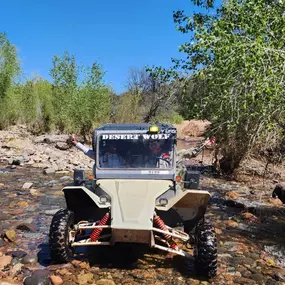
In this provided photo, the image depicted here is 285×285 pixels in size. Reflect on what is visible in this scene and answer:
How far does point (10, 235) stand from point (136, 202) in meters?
2.66

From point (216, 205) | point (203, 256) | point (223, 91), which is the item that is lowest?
point (216, 205)

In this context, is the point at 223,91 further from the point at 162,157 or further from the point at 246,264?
the point at 246,264

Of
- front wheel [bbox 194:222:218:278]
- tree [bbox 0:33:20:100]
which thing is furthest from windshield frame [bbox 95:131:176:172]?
tree [bbox 0:33:20:100]

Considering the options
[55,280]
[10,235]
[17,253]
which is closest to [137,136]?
[55,280]

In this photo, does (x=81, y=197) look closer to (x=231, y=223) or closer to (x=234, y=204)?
(x=231, y=223)

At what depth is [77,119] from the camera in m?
23.2

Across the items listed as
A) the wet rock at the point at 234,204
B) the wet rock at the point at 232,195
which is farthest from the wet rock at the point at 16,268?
the wet rock at the point at 232,195

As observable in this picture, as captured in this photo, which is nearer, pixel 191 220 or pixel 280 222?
pixel 191 220

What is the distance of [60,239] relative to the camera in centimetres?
514

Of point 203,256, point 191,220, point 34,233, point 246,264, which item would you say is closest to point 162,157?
point 191,220

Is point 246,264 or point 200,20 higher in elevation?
point 200,20

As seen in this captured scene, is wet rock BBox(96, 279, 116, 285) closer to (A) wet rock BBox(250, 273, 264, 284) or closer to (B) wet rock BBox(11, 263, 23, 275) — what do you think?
(B) wet rock BBox(11, 263, 23, 275)

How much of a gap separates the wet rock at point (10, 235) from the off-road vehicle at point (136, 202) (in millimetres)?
1326

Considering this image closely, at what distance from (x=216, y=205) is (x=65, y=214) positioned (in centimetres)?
552
